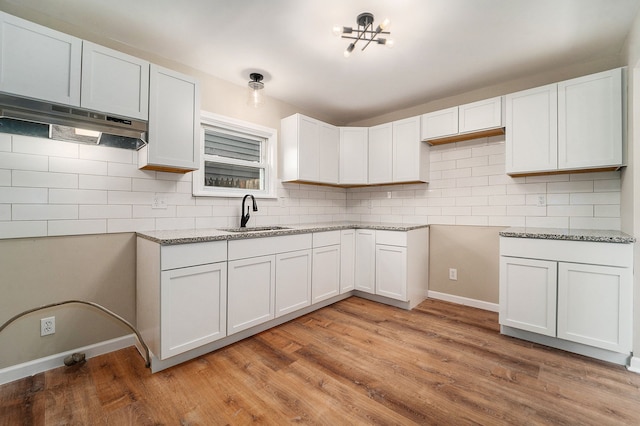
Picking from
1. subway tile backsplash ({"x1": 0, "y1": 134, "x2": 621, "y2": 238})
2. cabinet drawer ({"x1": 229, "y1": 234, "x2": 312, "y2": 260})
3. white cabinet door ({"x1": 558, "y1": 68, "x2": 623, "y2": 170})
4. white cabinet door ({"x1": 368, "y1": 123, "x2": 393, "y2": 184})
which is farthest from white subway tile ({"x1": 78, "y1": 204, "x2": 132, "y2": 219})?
white cabinet door ({"x1": 558, "y1": 68, "x2": 623, "y2": 170})

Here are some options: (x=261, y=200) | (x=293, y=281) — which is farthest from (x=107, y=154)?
(x=293, y=281)

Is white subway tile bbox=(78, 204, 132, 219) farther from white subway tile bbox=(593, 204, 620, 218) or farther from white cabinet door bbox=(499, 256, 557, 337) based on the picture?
white subway tile bbox=(593, 204, 620, 218)

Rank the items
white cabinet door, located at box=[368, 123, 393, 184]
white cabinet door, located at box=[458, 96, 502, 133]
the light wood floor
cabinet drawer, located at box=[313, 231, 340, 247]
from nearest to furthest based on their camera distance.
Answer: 1. the light wood floor
2. white cabinet door, located at box=[458, 96, 502, 133]
3. cabinet drawer, located at box=[313, 231, 340, 247]
4. white cabinet door, located at box=[368, 123, 393, 184]

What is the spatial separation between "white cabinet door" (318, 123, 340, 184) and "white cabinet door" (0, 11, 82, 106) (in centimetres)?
235

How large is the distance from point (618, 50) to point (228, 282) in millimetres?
3707

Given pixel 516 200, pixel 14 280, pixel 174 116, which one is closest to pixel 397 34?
pixel 174 116

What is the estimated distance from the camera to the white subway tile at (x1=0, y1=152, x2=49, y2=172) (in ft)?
5.89

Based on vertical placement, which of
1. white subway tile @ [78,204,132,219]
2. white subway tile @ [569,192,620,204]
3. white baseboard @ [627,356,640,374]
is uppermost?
white subway tile @ [569,192,620,204]

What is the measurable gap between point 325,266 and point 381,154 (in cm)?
160

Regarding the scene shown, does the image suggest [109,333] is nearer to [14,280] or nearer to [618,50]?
[14,280]

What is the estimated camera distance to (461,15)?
1911 millimetres

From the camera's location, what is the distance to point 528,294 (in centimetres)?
230

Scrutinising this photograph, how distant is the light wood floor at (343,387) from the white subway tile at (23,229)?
93 centimetres

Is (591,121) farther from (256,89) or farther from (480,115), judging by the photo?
(256,89)
